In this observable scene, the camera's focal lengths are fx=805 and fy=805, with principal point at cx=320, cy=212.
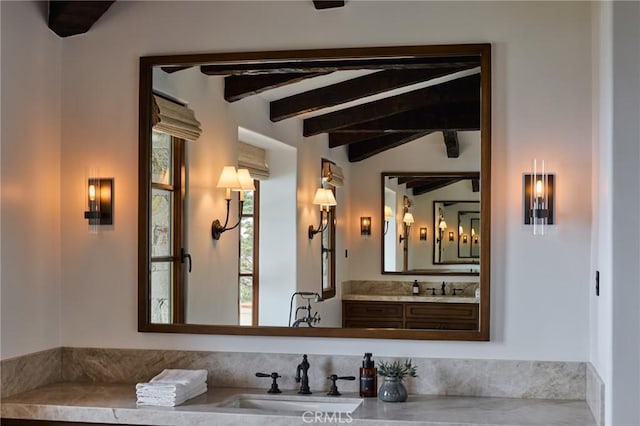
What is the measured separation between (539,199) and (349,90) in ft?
2.91

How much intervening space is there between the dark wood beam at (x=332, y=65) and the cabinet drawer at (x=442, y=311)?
96cm

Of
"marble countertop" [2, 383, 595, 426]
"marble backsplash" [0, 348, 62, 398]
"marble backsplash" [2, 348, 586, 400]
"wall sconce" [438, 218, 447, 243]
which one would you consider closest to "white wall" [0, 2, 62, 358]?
"marble backsplash" [0, 348, 62, 398]

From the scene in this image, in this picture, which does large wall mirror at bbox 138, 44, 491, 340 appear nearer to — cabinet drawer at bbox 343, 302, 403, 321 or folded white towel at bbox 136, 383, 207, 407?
cabinet drawer at bbox 343, 302, 403, 321

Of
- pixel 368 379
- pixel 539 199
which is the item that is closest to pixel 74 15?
pixel 368 379

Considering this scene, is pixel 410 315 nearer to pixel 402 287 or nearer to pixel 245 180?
pixel 402 287

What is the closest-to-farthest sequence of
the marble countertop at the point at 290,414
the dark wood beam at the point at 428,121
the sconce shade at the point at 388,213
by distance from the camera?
the marble countertop at the point at 290,414 < the dark wood beam at the point at 428,121 < the sconce shade at the point at 388,213

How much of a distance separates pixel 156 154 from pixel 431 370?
4.83 feet

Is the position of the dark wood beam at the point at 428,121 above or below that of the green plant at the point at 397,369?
above

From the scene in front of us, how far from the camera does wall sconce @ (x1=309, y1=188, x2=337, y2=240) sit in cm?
336

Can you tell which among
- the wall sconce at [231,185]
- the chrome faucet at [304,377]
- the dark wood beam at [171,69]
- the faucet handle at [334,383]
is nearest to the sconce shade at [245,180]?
the wall sconce at [231,185]

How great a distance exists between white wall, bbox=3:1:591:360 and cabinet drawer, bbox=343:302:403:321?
112mm

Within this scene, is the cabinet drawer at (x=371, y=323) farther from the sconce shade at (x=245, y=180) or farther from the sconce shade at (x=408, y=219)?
the sconce shade at (x=245, y=180)

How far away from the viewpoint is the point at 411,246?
10.8 ft

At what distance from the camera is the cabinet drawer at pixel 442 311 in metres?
3.20
